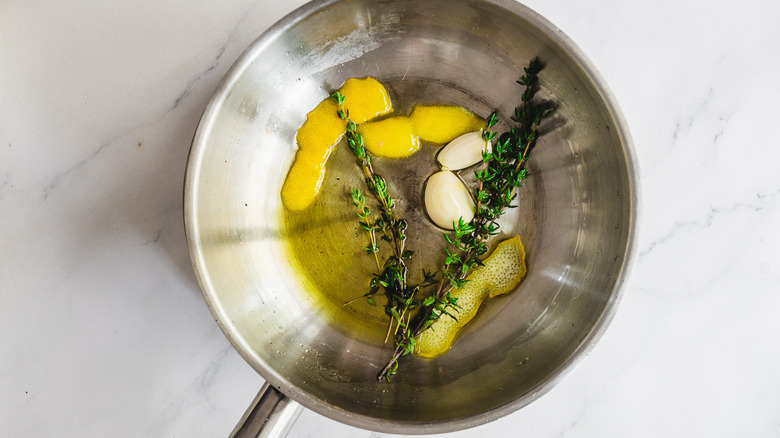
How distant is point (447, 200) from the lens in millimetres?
781

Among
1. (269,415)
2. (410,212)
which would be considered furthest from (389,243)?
(269,415)

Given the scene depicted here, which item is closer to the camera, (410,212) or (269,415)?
(269,415)

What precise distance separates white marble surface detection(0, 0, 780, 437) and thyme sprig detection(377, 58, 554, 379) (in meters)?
0.13

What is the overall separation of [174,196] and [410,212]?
1.20 feet

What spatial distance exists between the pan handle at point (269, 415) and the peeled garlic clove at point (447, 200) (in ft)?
1.13

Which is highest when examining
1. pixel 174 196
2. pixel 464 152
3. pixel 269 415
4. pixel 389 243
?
pixel 464 152

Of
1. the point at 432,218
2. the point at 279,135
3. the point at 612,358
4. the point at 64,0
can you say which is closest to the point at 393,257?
the point at 432,218

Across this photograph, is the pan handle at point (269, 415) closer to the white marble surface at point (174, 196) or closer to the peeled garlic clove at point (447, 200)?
the white marble surface at point (174, 196)

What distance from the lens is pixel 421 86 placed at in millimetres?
819

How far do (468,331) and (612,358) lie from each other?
0.77 ft

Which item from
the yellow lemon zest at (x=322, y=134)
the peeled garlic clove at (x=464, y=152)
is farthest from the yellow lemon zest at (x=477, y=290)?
the yellow lemon zest at (x=322, y=134)

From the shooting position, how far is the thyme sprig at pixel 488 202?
710 millimetres

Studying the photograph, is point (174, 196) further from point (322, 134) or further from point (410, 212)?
point (410, 212)

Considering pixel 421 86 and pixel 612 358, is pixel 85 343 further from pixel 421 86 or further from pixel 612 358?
pixel 612 358
